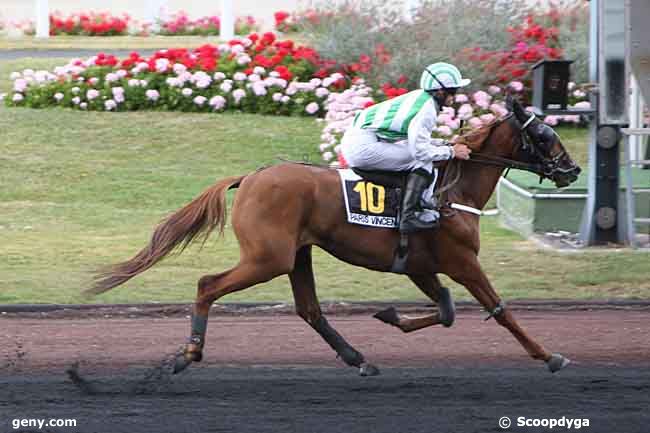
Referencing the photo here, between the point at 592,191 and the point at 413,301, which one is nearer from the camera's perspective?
the point at 413,301

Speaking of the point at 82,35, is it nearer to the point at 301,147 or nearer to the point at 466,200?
the point at 301,147

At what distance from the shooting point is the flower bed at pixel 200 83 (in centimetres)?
1698

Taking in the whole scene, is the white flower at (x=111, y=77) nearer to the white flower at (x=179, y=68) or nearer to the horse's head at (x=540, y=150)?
the white flower at (x=179, y=68)

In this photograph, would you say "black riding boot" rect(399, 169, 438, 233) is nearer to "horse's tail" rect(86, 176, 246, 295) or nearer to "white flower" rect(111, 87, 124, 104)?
"horse's tail" rect(86, 176, 246, 295)

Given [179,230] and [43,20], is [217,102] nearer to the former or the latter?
[43,20]

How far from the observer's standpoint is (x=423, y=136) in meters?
7.19

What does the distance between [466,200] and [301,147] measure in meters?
8.36

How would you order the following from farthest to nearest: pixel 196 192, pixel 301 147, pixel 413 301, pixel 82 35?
pixel 82 35 < pixel 301 147 < pixel 196 192 < pixel 413 301

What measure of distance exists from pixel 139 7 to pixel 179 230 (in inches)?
1120

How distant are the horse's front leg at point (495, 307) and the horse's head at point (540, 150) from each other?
802 millimetres

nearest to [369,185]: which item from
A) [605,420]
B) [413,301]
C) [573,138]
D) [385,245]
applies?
[385,245]

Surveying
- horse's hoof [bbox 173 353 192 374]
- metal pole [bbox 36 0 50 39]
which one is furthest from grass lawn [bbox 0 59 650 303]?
metal pole [bbox 36 0 50 39]

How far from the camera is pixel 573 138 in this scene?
16750mm

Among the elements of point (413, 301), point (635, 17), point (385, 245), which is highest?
point (635, 17)
